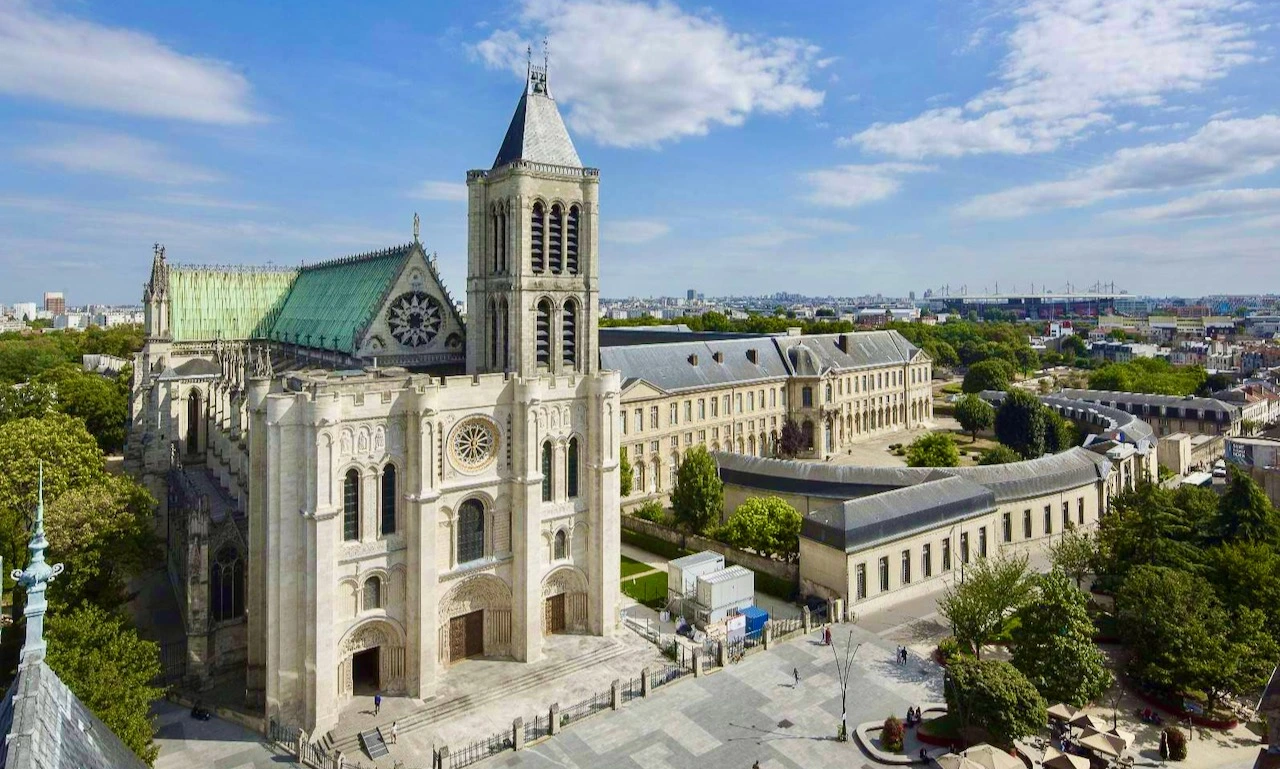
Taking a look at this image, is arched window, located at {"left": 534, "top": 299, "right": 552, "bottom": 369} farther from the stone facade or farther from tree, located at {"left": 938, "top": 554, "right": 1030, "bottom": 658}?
tree, located at {"left": 938, "top": 554, "right": 1030, "bottom": 658}

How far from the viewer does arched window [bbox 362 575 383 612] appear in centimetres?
3275

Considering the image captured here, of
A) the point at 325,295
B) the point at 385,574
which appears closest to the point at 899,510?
the point at 385,574

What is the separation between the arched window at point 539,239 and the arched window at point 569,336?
7.81 feet

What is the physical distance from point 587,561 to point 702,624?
6739mm

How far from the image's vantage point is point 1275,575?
116 feet

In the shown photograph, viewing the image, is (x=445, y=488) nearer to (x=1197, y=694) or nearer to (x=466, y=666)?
(x=466, y=666)

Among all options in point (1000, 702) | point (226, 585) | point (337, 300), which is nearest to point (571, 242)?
point (337, 300)

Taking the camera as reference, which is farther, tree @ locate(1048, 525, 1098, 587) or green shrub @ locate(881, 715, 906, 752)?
tree @ locate(1048, 525, 1098, 587)

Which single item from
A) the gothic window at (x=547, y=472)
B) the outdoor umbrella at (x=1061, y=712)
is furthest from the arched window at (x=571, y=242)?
the outdoor umbrella at (x=1061, y=712)

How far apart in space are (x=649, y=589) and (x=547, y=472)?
11.9 meters

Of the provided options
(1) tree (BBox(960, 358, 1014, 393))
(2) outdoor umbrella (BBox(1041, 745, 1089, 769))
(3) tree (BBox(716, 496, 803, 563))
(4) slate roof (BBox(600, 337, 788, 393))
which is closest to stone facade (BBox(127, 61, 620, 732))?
(3) tree (BBox(716, 496, 803, 563))

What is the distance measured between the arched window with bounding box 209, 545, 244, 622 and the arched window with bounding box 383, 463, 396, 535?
7.90m

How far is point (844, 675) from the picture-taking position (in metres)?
35.0

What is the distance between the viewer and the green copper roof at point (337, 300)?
139 ft
